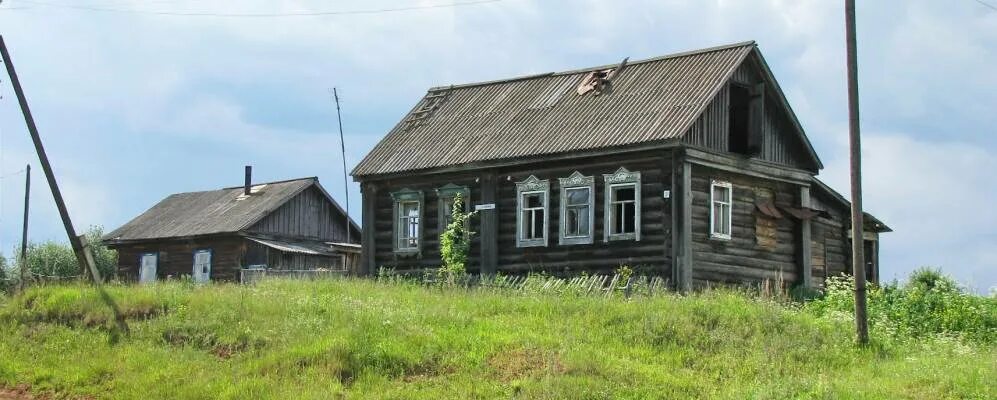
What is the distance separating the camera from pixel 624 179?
28.4 meters

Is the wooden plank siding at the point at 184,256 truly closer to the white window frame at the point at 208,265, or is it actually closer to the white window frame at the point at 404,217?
the white window frame at the point at 208,265

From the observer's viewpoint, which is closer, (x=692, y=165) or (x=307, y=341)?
(x=307, y=341)

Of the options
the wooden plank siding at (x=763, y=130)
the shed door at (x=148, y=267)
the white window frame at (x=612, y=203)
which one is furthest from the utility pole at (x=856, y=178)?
the shed door at (x=148, y=267)

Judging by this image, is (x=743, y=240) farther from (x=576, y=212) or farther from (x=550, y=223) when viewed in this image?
(x=550, y=223)

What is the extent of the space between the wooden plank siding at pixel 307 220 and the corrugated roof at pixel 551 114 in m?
12.5

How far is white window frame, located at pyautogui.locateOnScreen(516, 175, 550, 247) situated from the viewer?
2978 centimetres

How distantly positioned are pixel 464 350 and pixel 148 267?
31663 millimetres

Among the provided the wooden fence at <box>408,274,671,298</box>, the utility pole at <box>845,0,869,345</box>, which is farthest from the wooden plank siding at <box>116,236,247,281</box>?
the utility pole at <box>845,0,869,345</box>

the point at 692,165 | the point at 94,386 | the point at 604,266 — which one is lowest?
the point at 94,386

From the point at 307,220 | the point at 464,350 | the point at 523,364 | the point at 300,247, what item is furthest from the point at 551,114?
the point at 307,220

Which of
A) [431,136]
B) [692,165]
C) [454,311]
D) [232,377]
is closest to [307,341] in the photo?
[232,377]

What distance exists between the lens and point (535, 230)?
30203mm

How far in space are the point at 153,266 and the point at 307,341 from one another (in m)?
29.9

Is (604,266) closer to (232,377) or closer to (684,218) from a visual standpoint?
(684,218)
